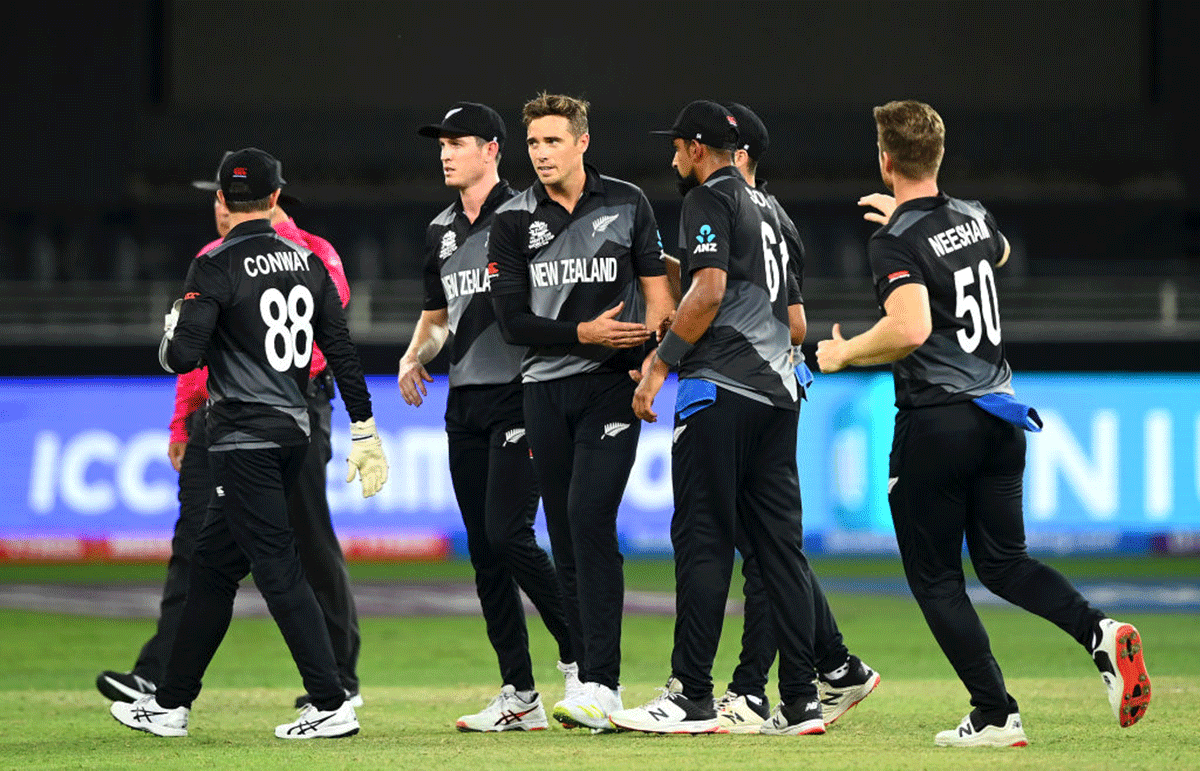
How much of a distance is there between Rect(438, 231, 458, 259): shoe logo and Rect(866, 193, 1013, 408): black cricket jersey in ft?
6.61

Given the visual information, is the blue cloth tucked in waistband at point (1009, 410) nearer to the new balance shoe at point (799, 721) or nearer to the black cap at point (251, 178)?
the new balance shoe at point (799, 721)

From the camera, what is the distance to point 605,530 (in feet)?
21.8

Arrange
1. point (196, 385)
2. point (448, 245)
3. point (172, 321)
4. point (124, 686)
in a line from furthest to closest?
point (124, 686) → point (196, 385) → point (448, 245) → point (172, 321)

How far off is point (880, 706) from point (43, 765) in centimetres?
377

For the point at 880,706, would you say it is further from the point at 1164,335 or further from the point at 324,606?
the point at 1164,335

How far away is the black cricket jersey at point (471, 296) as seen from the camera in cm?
714

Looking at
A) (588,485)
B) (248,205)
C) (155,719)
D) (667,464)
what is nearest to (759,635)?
(588,485)

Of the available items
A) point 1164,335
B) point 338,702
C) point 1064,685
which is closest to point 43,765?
point 338,702

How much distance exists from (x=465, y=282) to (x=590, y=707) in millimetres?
1945

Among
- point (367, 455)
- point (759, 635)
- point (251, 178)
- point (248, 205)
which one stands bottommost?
point (759, 635)

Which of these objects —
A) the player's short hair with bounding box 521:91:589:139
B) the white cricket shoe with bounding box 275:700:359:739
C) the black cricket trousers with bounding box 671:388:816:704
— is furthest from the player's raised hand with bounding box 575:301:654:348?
the white cricket shoe with bounding box 275:700:359:739

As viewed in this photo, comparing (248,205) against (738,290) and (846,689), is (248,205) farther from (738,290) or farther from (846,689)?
(846,689)

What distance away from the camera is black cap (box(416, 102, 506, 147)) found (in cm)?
729

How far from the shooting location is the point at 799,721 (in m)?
6.44
